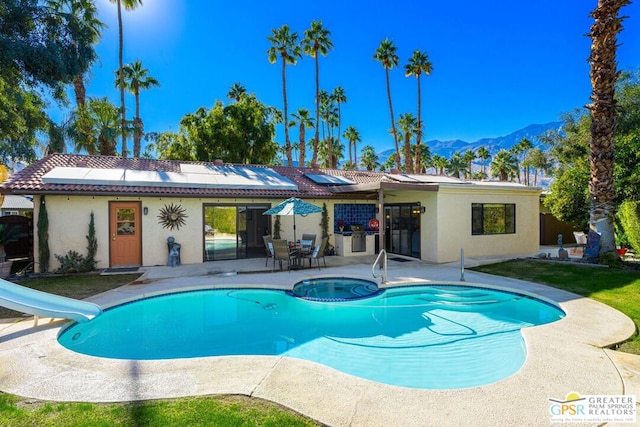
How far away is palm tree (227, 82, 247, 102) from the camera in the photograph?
35688mm

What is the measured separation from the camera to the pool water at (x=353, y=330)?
225 inches

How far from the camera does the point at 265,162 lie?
30172mm

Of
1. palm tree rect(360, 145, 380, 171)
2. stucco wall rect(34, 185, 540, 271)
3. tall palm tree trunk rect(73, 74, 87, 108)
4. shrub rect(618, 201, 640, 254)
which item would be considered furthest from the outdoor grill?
palm tree rect(360, 145, 380, 171)

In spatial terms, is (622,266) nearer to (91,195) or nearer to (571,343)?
(571,343)

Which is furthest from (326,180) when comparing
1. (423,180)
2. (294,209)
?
(294,209)

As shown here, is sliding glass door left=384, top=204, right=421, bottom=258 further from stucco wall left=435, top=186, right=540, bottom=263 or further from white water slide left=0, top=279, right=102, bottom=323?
white water slide left=0, top=279, right=102, bottom=323

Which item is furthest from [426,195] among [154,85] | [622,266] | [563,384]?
[154,85]

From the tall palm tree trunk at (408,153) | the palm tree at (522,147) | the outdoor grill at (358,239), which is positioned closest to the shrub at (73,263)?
the outdoor grill at (358,239)

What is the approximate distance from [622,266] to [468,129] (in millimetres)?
82149

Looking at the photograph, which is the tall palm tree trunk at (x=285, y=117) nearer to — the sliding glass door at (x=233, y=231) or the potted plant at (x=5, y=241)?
the sliding glass door at (x=233, y=231)

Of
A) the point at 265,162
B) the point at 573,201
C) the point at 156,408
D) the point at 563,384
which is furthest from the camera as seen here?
the point at 265,162

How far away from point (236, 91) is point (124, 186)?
25.6 m

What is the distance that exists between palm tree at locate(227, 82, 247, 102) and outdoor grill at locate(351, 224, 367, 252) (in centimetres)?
2492

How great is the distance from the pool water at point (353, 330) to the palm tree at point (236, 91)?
3001 cm
